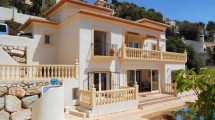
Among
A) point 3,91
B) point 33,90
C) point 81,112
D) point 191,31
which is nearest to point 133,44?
point 81,112

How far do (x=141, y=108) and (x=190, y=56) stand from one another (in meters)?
34.2

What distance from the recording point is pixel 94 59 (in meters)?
16.6

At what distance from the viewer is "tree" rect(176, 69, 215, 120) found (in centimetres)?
398

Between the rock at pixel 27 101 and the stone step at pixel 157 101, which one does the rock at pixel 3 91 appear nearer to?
the rock at pixel 27 101

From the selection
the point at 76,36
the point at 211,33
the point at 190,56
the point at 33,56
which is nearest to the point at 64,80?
the point at 76,36

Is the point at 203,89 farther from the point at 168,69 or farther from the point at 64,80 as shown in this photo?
the point at 168,69

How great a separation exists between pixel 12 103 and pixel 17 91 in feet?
2.42

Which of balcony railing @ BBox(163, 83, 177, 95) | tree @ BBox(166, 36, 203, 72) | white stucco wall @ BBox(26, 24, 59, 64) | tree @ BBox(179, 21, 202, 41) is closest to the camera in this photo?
white stucco wall @ BBox(26, 24, 59, 64)

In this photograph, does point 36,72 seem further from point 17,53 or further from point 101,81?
point 101,81

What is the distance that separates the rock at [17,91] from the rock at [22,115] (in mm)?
947

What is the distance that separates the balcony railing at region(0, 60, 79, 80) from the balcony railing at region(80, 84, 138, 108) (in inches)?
72.3

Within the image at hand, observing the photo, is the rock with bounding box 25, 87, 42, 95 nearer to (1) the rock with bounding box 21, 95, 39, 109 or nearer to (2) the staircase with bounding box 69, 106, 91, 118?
(1) the rock with bounding box 21, 95, 39, 109

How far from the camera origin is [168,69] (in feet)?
74.6

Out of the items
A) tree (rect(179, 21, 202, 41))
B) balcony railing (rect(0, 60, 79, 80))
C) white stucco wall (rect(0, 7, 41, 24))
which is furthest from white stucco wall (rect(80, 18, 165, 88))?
tree (rect(179, 21, 202, 41))
